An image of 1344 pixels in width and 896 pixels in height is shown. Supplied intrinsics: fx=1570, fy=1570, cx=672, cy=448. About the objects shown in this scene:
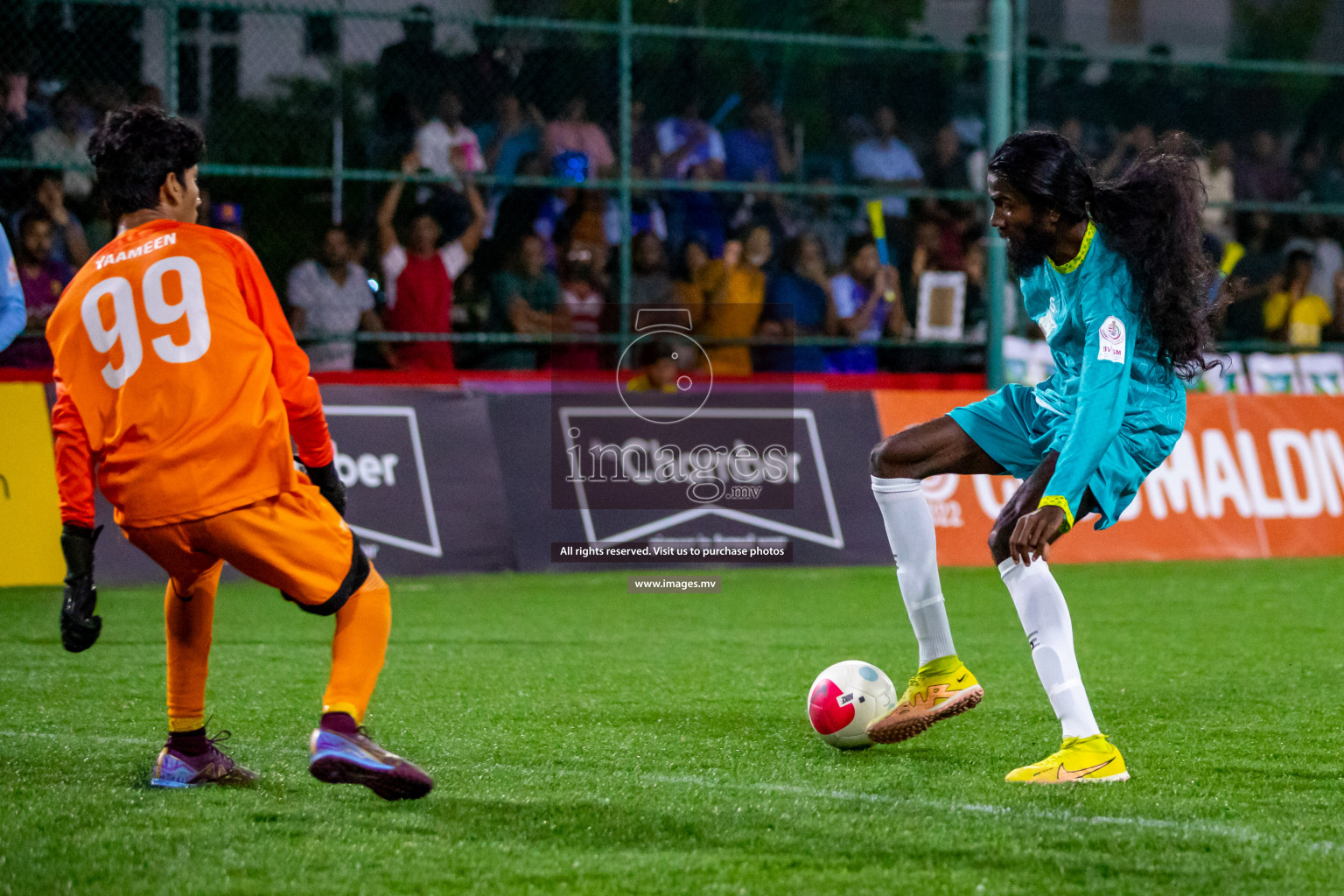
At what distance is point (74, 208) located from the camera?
38.1 feet

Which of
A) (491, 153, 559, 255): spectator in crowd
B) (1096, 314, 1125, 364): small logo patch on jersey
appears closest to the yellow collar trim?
(1096, 314, 1125, 364): small logo patch on jersey

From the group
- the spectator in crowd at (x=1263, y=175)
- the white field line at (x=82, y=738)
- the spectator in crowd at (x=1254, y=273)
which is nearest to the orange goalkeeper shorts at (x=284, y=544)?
the white field line at (x=82, y=738)

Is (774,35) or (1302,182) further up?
(774,35)

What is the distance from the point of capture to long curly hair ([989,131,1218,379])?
4.53m

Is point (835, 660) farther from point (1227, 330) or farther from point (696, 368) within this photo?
point (1227, 330)

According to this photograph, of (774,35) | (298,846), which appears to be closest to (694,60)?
(774,35)

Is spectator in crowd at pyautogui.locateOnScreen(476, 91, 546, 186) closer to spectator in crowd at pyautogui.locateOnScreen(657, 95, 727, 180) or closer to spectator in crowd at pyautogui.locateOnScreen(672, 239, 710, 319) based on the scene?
spectator in crowd at pyautogui.locateOnScreen(657, 95, 727, 180)

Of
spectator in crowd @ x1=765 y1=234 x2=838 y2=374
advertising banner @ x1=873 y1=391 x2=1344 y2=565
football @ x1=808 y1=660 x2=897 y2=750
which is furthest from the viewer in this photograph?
spectator in crowd @ x1=765 y1=234 x2=838 y2=374

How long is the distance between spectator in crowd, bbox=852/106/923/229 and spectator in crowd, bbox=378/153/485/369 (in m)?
3.99

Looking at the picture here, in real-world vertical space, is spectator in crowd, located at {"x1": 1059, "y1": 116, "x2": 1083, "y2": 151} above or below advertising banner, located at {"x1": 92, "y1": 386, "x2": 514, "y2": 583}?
above

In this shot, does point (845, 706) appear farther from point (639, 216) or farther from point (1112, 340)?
point (639, 216)

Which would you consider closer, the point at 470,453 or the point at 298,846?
the point at 298,846

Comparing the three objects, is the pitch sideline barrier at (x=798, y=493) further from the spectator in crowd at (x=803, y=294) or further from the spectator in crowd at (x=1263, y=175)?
the spectator in crowd at (x=1263, y=175)

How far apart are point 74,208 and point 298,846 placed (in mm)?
8991
